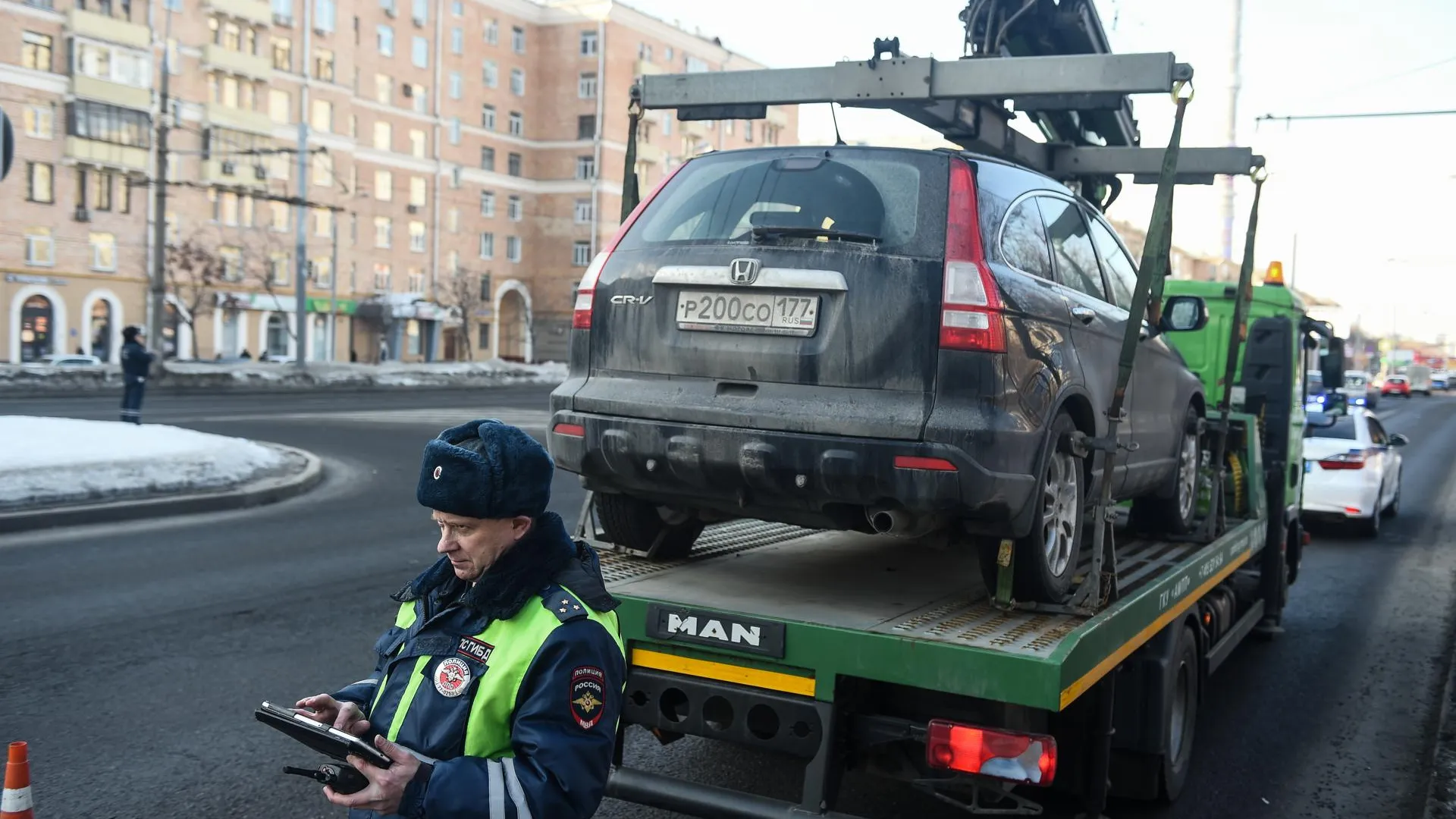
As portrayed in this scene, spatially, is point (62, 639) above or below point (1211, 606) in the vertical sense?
below

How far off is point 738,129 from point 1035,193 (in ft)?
270

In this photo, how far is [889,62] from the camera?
4832mm

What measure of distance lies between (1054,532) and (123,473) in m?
10.1

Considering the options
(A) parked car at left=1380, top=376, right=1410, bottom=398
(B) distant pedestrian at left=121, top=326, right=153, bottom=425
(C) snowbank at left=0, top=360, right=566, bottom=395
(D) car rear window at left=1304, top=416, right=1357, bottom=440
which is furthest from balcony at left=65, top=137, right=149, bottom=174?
(A) parked car at left=1380, top=376, right=1410, bottom=398

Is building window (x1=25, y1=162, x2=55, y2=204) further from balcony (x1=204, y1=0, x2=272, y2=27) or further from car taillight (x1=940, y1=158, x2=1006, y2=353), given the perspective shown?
car taillight (x1=940, y1=158, x2=1006, y2=353)

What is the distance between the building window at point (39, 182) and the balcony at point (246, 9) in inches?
407

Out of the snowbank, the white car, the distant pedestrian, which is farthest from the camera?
the snowbank

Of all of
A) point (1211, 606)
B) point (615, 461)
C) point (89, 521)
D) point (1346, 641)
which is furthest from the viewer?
point (89, 521)

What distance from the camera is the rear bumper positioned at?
12.9 ft

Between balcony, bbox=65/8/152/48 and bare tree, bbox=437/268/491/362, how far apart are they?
17997 millimetres

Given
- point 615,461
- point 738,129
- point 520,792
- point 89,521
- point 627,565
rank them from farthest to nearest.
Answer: point 738,129 → point 89,521 → point 627,565 → point 615,461 → point 520,792

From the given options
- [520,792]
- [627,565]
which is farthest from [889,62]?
[520,792]

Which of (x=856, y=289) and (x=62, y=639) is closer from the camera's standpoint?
(x=856, y=289)

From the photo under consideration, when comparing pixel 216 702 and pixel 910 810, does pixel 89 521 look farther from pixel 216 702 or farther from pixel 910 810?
pixel 910 810
